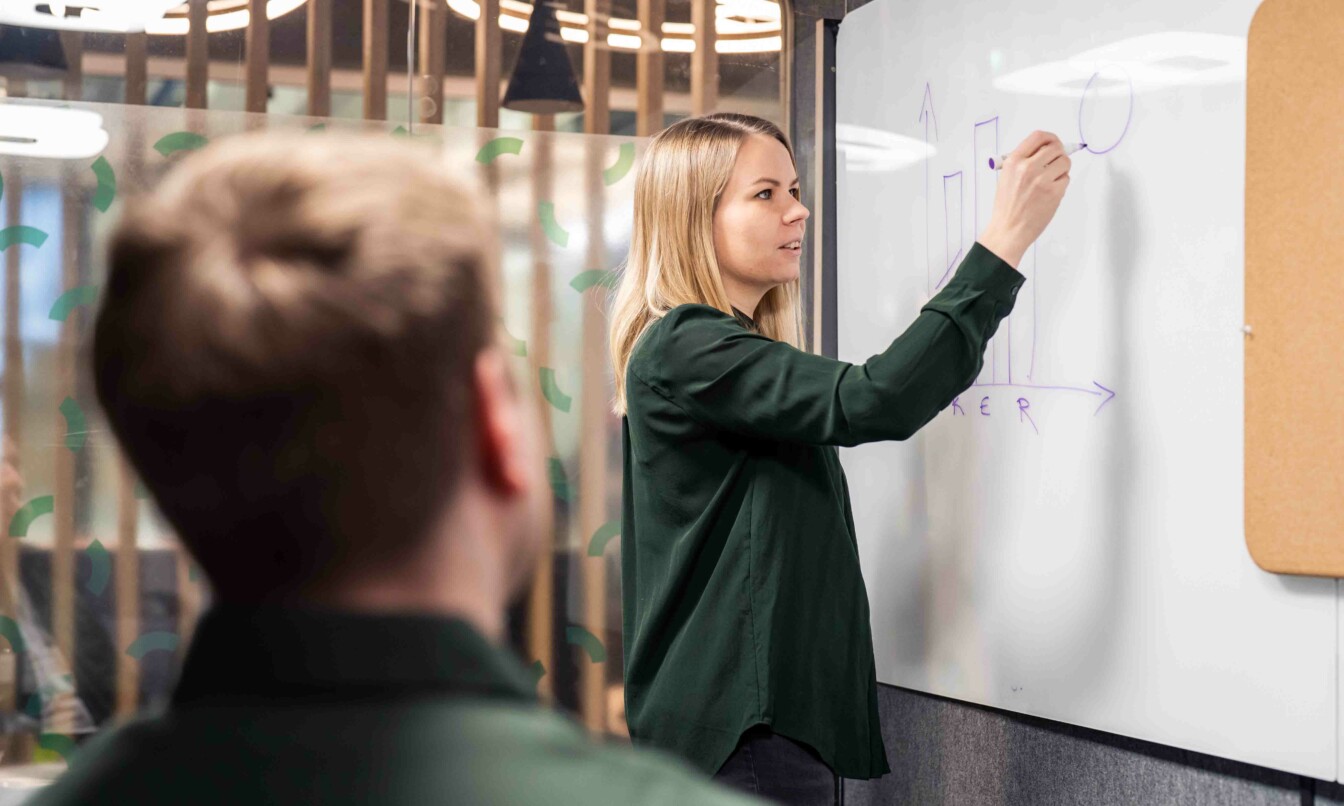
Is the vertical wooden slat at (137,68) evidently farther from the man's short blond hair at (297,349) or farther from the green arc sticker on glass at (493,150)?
the man's short blond hair at (297,349)

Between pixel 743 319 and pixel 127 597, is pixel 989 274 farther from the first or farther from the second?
pixel 127 597

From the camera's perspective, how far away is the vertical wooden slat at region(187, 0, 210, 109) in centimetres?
217

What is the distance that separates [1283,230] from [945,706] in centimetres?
90

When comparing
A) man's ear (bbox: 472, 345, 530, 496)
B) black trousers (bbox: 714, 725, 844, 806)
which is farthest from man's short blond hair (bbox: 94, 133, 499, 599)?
black trousers (bbox: 714, 725, 844, 806)

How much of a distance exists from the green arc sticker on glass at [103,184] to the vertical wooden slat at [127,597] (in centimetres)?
43

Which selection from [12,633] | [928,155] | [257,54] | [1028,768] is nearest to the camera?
[1028,768]

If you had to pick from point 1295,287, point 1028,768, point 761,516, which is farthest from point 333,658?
point 1028,768

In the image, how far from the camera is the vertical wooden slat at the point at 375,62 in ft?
7.32

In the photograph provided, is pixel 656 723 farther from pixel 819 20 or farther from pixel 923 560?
pixel 819 20

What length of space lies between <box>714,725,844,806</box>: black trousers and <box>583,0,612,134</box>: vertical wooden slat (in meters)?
1.23

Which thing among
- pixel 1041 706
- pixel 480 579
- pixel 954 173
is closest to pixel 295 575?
pixel 480 579

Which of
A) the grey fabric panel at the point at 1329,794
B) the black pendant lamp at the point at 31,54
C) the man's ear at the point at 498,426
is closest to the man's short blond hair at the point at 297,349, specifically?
the man's ear at the point at 498,426

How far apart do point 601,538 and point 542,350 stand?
1.12 ft

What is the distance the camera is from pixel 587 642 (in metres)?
2.28
